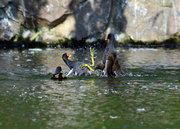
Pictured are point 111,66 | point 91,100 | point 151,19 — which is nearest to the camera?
point 91,100

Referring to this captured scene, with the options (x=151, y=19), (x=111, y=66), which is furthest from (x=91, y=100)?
(x=151, y=19)

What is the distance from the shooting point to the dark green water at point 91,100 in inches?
258

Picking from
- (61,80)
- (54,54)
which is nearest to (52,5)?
(54,54)

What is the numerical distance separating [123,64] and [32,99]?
21.6 feet

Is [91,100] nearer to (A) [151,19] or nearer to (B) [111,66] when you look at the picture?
(B) [111,66]

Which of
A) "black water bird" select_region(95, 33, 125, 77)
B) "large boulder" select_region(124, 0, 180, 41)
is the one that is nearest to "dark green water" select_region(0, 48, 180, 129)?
"black water bird" select_region(95, 33, 125, 77)

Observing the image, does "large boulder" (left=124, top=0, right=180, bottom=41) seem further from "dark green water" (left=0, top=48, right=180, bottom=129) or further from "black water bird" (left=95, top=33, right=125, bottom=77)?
"black water bird" (left=95, top=33, right=125, bottom=77)

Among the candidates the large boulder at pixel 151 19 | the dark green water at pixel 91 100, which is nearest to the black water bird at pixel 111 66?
the dark green water at pixel 91 100

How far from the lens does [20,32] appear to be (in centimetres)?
2214

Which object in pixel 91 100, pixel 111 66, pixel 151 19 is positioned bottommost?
pixel 91 100

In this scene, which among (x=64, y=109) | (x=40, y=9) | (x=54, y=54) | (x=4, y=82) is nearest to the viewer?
(x=64, y=109)

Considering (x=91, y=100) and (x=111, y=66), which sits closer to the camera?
(x=91, y=100)

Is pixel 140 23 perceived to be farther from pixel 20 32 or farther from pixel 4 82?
pixel 4 82

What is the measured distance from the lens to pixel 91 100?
26.6ft
